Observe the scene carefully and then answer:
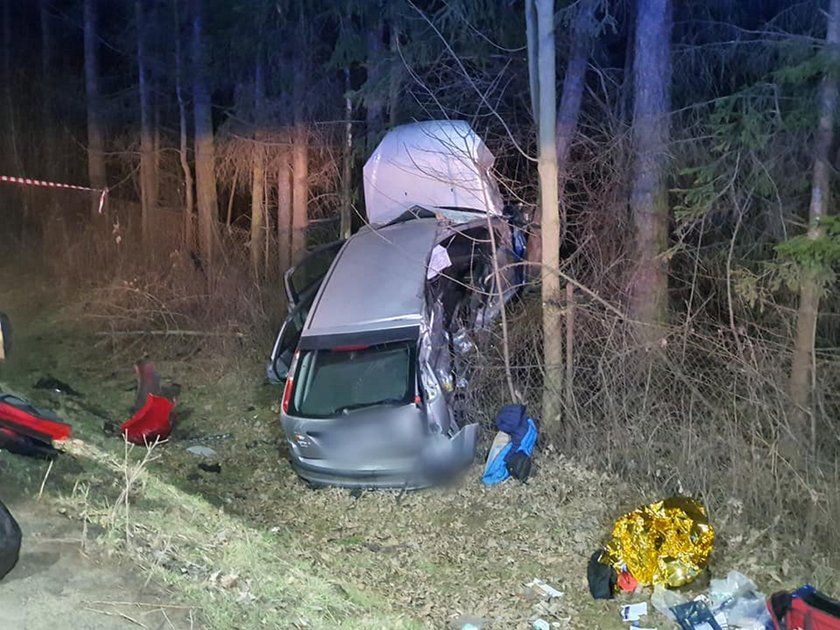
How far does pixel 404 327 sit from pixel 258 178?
25.3 ft

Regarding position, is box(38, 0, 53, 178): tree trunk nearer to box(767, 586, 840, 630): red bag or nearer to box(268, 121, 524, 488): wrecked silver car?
box(268, 121, 524, 488): wrecked silver car

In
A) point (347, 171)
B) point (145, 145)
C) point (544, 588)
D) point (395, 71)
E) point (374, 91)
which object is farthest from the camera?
point (145, 145)

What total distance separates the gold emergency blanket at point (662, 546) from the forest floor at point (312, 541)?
0.24 meters

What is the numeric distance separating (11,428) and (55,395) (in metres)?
3.66

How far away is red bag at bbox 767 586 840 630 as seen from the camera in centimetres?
488

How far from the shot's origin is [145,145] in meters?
16.4

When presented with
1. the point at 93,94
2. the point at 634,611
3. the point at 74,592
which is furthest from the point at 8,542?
the point at 93,94

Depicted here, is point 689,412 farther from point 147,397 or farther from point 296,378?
point 147,397

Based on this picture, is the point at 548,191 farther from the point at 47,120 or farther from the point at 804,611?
the point at 47,120

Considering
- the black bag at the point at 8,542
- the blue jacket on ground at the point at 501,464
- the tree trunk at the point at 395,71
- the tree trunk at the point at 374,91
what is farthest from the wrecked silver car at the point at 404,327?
the black bag at the point at 8,542

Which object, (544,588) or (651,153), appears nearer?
(544,588)

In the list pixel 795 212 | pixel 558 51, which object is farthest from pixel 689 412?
pixel 558 51

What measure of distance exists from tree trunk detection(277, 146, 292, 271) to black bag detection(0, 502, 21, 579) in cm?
893

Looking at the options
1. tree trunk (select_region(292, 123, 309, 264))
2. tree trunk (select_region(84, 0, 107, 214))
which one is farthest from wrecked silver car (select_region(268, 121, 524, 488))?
tree trunk (select_region(84, 0, 107, 214))
